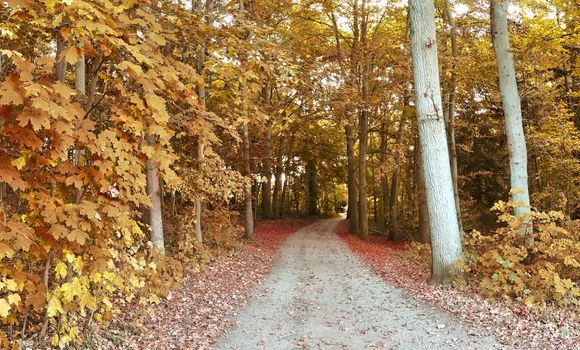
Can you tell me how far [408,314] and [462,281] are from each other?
198 centimetres

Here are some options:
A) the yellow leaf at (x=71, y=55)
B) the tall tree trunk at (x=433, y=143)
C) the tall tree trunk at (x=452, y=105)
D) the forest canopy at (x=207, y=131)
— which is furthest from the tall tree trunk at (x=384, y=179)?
the yellow leaf at (x=71, y=55)

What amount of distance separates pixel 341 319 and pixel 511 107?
23.4ft

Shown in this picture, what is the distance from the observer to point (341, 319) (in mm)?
7273

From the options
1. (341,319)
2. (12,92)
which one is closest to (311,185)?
(341,319)

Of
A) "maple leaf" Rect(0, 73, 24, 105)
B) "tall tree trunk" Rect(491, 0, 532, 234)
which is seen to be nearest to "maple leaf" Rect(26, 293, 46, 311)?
"maple leaf" Rect(0, 73, 24, 105)

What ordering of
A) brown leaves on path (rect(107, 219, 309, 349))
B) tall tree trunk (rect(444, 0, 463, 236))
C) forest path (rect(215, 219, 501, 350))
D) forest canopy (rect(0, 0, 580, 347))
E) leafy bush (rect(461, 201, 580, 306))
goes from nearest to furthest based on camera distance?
forest canopy (rect(0, 0, 580, 347)) < brown leaves on path (rect(107, 219, 309, 349)) < forest path (rect(215, 219, 501, 350)) < leafy bush (rect(461, 201, 580, 306)) < tall tree trunk (rect(444, 0, 463, 236))

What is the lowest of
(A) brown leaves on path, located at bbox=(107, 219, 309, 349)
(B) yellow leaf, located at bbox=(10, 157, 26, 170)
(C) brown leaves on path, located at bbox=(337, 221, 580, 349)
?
(C) brown leaves on path, located at bbox=(337, 221, 580, 349)

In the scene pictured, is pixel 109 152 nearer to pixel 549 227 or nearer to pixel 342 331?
pixel 342 331

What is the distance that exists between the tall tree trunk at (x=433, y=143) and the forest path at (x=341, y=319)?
59.7 inches

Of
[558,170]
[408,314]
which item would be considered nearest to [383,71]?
[558,170]

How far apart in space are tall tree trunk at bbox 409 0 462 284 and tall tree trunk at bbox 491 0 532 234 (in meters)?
2.27

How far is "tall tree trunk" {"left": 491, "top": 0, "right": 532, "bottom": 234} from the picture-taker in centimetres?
1059

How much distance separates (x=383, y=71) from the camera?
19797 millimetres

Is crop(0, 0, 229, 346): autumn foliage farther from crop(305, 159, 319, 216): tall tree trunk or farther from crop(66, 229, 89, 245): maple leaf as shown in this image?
crop(305, 159, 319, 216): tall tree trunk
